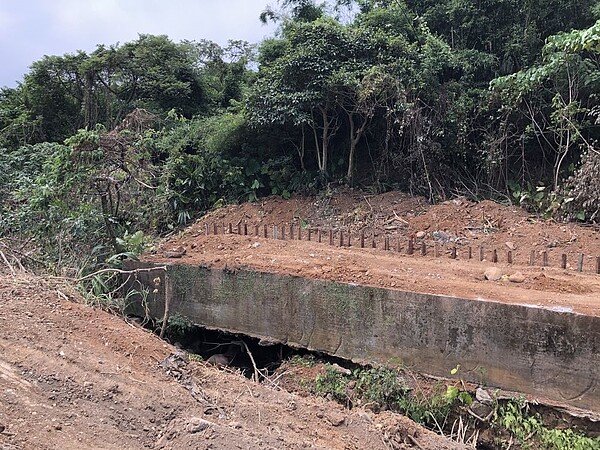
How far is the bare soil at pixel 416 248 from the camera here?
14.8 ft

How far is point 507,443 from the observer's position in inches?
155

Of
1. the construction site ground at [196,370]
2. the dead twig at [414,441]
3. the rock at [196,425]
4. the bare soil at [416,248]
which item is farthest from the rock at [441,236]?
the rock at [196,425]

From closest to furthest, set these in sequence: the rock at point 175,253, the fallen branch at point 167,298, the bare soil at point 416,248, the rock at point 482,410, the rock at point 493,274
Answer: the rock at point 482,410 < the bare soil at point 416,248 < the rock at point 493,274 < the fallen branch at point 167,298 < the rock at point 175,253

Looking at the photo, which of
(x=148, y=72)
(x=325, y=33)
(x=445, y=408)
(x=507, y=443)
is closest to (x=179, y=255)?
(x=445, y=408)

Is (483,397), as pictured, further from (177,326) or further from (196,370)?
(177,326)

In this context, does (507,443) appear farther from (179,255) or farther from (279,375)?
(179,255)

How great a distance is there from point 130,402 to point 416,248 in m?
4.50

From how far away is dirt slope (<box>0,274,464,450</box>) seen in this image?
281 centimetres

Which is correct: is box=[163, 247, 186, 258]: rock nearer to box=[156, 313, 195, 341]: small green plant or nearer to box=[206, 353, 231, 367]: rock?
box=[156, 313, 195, 341]: small green plant

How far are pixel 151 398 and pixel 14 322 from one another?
144cm

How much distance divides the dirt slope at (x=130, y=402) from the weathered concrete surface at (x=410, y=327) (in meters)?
0.86

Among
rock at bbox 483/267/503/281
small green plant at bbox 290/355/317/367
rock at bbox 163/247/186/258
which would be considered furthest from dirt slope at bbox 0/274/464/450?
rock at bbox 163/247/186/258

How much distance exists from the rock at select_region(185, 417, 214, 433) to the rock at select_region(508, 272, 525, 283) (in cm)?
312

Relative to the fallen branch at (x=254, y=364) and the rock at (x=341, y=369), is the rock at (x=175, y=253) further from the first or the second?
the rock at (x=341, y=369)
